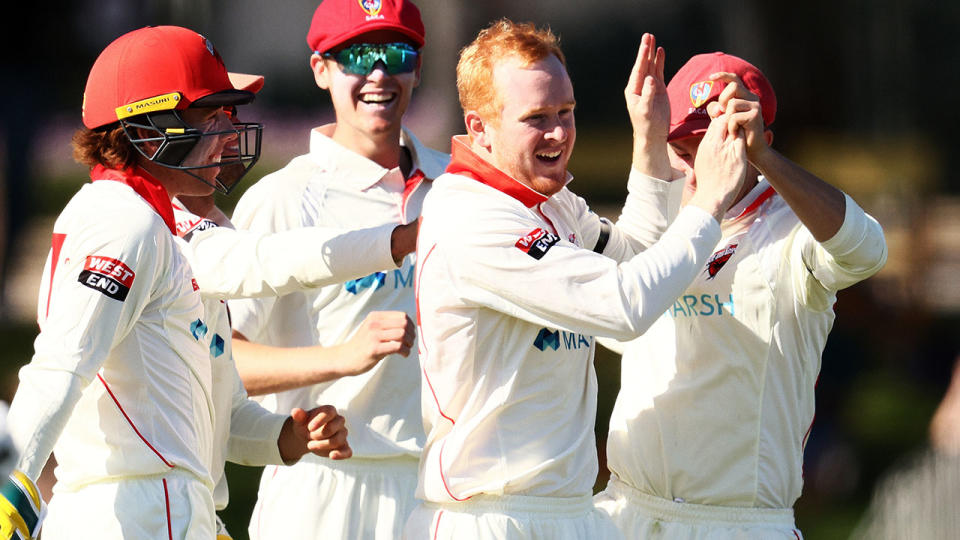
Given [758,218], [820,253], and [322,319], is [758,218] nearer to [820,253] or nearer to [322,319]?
[820,253]

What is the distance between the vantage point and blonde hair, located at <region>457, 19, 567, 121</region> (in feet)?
11.2

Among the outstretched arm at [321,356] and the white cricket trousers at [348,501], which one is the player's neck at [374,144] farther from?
the white cricket trousers at [348,501]

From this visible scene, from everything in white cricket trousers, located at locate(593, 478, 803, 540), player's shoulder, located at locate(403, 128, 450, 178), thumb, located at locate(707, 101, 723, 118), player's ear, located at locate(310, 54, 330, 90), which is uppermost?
thumb, located at locate(707, 101, 723, 118)

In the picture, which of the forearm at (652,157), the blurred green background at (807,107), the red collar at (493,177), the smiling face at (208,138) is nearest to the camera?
the red collar at (493,177)

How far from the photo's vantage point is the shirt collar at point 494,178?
11.2 feet

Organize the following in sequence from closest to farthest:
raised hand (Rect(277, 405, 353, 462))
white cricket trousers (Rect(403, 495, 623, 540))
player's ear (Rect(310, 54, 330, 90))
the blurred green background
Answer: white cricket trousers (Rect(403, 495, 623, 540)) < raised hand (Rect(277, 405, 353, 462)) < player's ear (Rect(310, 54, 330, 90)) < the blurred green background

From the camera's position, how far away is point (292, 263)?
3.77 m

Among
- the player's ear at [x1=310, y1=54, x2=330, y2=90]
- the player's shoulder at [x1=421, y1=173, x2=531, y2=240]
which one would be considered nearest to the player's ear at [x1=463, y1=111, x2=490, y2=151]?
the player's shoulder at [x1=421, y1=173, x2=531, y2=240]

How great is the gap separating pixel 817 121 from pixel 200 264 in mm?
9612

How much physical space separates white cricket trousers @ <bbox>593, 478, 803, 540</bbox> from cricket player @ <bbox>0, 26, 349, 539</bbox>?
0.80m

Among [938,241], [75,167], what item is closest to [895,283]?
[938,241]

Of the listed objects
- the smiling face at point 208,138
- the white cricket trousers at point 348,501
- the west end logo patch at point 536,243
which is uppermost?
the smiling face at point 208,138

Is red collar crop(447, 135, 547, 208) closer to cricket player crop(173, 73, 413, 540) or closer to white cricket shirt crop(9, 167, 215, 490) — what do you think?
cricket player crop(173, 73, 413, 540)

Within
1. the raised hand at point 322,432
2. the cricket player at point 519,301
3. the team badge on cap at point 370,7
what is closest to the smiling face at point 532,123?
the cricket player at point 519,301
